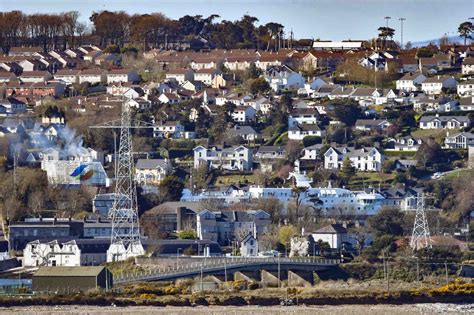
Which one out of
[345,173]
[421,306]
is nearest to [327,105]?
[345,173]

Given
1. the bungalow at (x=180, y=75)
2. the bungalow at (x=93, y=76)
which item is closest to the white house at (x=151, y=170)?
the bungalow at (x=93, y=76)

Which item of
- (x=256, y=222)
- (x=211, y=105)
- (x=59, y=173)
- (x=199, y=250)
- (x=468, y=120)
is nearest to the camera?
(x=199, y=250)

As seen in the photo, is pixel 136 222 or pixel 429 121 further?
pixel 429 121

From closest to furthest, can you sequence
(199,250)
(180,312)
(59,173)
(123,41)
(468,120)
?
(180,312)
(199,250)
(59,173)
(468,120)
(123,41)

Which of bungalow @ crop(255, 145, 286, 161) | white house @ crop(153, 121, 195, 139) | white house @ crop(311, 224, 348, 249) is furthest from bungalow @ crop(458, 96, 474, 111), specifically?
white house @ crop(311, 224, 348, 249)

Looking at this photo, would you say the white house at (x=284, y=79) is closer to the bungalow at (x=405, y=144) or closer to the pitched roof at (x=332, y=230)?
the bungalow at (x=405, y=144)

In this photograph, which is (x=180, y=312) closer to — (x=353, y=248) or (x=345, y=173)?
(x=353, y=248)

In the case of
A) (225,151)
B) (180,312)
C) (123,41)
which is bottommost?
(180,312)

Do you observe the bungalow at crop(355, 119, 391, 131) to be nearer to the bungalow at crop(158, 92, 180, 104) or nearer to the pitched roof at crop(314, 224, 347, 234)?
the bungalow at crop(158, 92, 180, 104)
